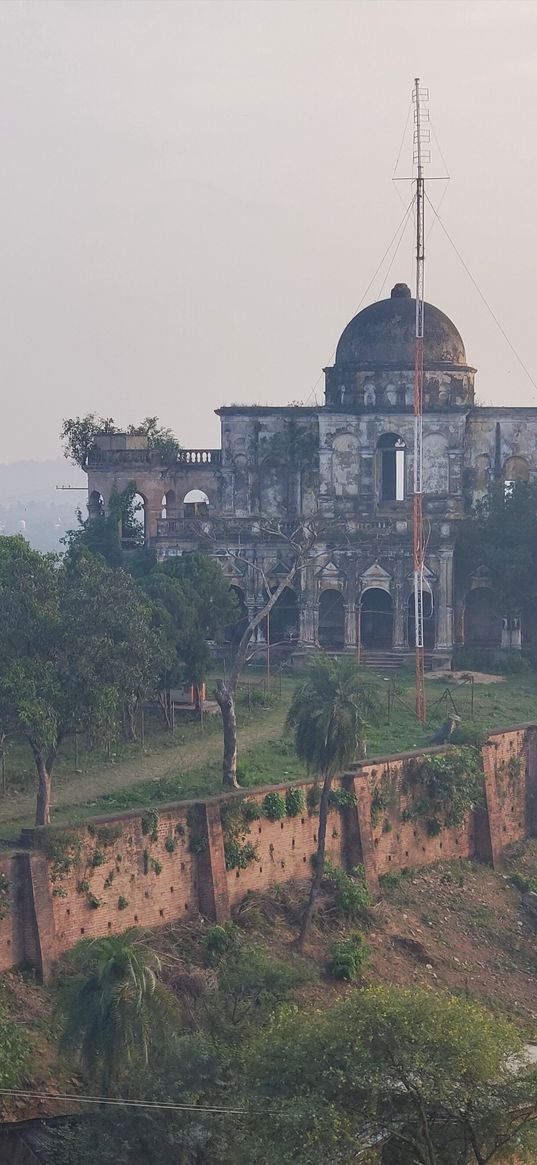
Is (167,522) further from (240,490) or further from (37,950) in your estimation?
(37,950)

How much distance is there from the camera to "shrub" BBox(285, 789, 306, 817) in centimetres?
3284

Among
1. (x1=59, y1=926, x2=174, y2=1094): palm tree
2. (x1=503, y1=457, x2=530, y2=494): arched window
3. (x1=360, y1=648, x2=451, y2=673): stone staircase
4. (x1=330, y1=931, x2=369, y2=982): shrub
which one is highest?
(x1=503, y1=457, x2=530, y2=494): arched window

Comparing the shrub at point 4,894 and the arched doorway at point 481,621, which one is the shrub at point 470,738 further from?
the shrub at point 4,894

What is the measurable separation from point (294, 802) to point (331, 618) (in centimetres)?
1760

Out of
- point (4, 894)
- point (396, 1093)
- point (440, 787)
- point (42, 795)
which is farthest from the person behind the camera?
point (440, 787)

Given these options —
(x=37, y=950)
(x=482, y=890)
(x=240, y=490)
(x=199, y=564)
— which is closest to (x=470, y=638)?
(x=240, y=490)

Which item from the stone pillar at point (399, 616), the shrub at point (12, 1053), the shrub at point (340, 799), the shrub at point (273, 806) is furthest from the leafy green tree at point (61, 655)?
the stone pillar at point (399, 616)

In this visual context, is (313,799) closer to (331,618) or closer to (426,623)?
(426,623)

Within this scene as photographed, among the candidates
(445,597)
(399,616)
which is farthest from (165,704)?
(445,597)

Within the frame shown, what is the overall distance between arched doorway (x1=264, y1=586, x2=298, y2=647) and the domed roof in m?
7.10

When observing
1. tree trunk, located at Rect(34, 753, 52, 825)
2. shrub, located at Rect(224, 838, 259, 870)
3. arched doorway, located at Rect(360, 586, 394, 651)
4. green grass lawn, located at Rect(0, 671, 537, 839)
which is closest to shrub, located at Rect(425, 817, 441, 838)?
green grass lawn, located at Rect(0, 671, 537, 839)

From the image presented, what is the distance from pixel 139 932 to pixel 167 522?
80.9 feet

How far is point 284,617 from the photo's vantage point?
5034cm

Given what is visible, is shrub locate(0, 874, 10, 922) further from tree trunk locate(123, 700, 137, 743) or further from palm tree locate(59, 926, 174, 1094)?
tree trunk locate(123, 700, 137, 743)
